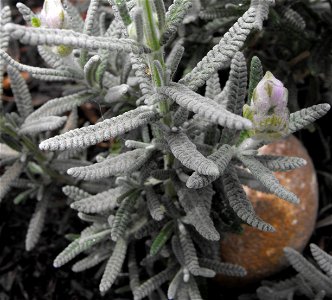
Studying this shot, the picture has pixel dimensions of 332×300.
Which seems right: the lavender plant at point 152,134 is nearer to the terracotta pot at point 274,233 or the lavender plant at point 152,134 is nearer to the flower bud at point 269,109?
the flower bud at point 269,109

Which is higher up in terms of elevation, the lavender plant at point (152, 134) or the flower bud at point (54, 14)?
the flower bud at point (54, 14)

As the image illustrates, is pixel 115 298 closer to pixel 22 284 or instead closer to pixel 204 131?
pixel 22 284

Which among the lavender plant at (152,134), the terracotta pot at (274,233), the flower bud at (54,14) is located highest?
the flower bud at (54,14)

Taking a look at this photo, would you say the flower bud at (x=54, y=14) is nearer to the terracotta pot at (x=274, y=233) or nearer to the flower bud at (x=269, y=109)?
the flower bud at (x=269, y=109)

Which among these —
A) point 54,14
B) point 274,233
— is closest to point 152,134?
point 54,14

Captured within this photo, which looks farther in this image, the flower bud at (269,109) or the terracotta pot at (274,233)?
the terracotta pot at (274,233)

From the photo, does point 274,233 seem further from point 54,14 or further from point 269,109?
point 54,14

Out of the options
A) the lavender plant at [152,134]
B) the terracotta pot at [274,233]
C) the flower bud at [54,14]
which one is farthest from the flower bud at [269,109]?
the terracotta pot at [274,233]

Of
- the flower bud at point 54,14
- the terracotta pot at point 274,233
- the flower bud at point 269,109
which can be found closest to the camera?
the flower bud at point 269,109

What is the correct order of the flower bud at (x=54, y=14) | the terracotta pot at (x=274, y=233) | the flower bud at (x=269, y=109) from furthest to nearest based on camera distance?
1. the terracotta pot at (x=274, y=233)
2. the flower bud at (x=54, y=14)
3. the flower bud at (x=269, y=109)
